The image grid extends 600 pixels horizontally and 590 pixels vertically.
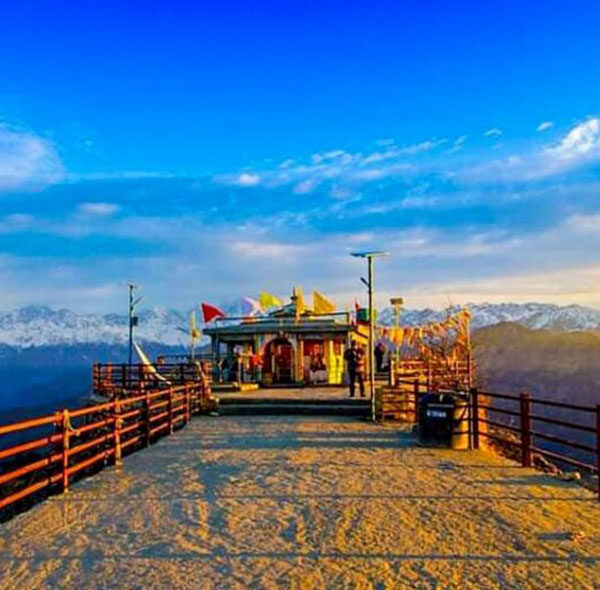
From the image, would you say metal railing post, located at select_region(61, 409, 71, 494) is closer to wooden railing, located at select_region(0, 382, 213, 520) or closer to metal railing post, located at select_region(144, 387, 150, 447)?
wooden railing, located at select_region(0, 382, 213, 520)

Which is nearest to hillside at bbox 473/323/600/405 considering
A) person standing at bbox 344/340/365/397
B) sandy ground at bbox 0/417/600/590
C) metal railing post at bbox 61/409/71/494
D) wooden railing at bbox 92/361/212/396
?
wooden railing at bbox 92/361/212/396

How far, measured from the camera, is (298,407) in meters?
20.5

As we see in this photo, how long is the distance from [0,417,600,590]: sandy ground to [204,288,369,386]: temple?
61.4 feet

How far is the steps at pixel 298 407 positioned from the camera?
20.2 m

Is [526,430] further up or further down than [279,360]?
further down

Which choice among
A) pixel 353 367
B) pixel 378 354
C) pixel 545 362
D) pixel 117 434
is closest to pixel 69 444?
pixel 117 434

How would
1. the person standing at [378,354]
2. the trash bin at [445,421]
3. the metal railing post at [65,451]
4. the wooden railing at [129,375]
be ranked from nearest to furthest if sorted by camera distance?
the metal railing post at [65,451], the trash bin at [445,421], the wooden railing at [129,375], the person standing at [378,354]

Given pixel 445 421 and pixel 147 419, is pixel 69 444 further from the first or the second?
pixel 445 421

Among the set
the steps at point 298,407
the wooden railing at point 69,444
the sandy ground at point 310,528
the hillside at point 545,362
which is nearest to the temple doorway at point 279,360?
the steps at point 298,407

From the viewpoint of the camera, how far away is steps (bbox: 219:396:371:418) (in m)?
20.2

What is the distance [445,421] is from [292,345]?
18410mm

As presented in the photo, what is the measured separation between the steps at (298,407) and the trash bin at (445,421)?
6.47 meters

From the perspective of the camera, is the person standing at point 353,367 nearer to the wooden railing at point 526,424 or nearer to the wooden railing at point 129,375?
the wooden railing at point 526,424

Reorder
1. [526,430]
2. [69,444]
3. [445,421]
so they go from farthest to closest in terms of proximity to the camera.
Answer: [69,444], [445,421], [526,430]
